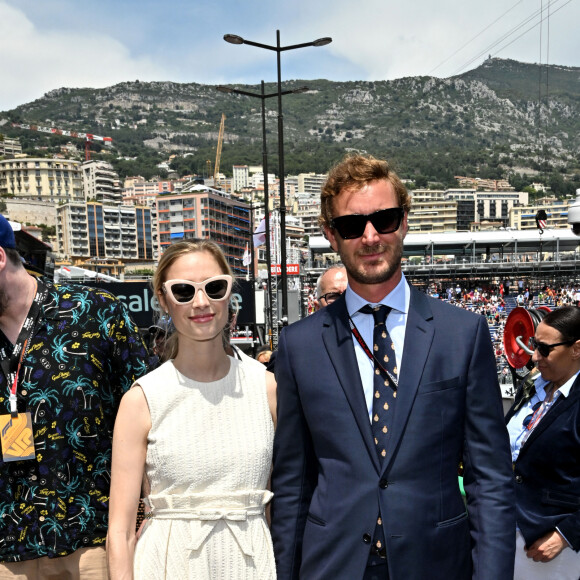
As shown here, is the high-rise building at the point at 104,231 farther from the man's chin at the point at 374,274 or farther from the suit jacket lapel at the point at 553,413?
the man's chin at the point at 374,274

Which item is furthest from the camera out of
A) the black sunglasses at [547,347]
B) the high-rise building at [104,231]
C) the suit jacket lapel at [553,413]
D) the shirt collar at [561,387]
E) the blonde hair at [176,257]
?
the high-rise building at [104,231]

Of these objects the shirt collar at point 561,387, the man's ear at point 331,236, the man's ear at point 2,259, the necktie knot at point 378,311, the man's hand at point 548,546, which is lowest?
the man's hand at point 548,546

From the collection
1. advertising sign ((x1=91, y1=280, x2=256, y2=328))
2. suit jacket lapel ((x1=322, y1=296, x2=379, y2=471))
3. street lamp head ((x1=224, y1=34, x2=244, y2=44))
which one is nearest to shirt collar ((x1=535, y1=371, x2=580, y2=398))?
suit jacket lapel ((x1=322, y1=296, x2=379, y2=471))

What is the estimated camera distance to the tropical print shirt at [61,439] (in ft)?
8.09

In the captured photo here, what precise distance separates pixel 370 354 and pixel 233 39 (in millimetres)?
14799

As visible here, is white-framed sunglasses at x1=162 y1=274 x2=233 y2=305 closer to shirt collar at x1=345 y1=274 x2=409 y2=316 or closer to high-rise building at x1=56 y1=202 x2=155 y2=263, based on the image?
shirt collar at x1=345 y1=274 x2=409 y2=316

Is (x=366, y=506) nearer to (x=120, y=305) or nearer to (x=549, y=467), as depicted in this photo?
(x=120, y=305)

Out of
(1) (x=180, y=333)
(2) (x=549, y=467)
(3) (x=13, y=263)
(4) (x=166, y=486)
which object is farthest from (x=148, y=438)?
(2) (x=549, y=467)

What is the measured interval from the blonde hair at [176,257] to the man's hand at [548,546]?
6.84 ft

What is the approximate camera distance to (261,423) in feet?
7.60

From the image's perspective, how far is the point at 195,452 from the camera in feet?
7.27

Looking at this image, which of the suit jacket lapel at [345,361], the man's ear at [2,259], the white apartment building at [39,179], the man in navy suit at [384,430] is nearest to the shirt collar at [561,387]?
the man in navy suit at [384,430]

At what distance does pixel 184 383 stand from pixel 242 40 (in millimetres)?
14862

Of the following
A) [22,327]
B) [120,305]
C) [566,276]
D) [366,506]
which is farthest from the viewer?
[566,276]
